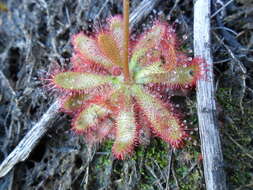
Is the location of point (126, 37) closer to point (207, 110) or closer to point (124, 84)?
point (124, 84)

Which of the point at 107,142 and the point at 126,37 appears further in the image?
the point at 107,142

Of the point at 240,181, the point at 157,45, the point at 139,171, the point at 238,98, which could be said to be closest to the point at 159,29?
the point at 157,45

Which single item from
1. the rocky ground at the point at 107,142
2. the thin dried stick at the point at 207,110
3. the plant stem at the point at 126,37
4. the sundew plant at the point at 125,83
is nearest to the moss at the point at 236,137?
the rocky ground at the point at 107,142

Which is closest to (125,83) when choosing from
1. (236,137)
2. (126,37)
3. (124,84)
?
(124,84)

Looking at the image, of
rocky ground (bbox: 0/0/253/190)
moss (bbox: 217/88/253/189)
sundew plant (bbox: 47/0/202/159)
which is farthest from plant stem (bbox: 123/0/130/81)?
moss (bbox: 217/88/253/189)

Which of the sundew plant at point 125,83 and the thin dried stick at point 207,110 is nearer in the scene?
the thin dried stick at point 207,110

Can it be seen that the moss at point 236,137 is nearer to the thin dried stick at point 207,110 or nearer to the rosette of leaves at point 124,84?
the thin dried stick at point 207,110

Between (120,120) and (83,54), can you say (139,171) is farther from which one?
(83,54)
